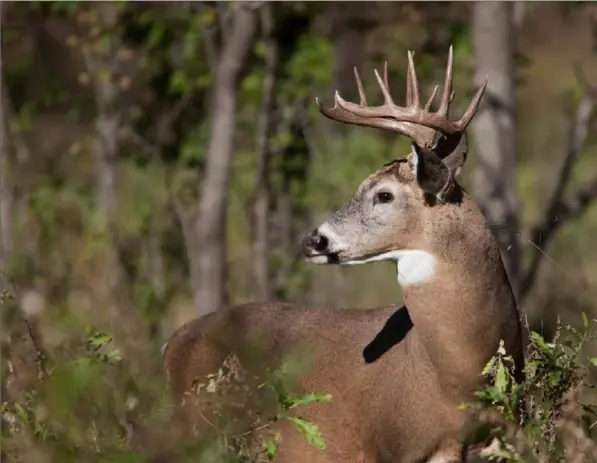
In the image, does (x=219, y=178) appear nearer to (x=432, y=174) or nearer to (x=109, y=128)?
(x=109, y=128)

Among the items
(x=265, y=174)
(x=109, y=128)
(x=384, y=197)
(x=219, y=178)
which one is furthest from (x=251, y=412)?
(x=109, y=128)

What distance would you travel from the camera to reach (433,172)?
5352 millimetres

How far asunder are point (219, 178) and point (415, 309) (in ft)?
10.0

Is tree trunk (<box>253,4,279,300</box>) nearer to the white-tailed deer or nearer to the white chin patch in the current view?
the white-tailed deer

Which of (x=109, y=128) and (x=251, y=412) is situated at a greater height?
(x=109, y=128)

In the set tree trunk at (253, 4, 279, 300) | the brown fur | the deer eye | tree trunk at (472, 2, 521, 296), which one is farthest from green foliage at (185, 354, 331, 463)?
tree trunk at (253, 4, 279, 300)

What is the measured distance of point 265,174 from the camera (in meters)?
9.25

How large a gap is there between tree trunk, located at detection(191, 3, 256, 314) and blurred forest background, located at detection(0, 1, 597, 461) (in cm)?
1

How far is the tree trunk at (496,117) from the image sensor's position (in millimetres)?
7426

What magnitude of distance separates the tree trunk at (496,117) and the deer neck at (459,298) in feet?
6.75

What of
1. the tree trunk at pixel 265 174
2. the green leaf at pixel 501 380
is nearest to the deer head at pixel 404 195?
the green leaf at pixel 501 380

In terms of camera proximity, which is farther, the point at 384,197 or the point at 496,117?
the point at 496,117

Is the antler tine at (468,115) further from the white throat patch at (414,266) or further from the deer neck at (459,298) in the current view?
the white throat patch at (414,266)

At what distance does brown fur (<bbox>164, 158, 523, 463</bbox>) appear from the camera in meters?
5.25
